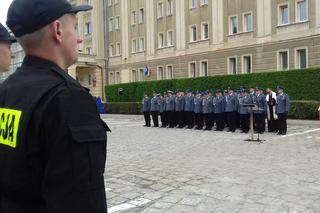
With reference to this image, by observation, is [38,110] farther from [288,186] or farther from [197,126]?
[197,126]

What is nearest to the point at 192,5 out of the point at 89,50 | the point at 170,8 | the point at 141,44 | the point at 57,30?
the point at 170,8

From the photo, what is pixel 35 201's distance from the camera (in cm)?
167

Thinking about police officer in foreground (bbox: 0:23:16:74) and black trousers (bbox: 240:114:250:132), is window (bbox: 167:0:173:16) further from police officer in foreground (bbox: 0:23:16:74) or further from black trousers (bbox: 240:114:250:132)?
police officer in foreground (bbox: 0:23:16:74)

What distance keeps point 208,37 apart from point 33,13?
34.6 metres

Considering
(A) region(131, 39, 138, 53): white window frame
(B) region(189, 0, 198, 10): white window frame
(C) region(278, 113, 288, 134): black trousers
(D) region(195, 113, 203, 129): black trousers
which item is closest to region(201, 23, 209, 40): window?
(B) region(189, 0, 198, 10): white window frame

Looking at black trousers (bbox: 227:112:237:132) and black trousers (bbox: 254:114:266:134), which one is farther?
black trousers (bbox: 227:112:237:132)

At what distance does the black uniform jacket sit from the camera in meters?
1.54

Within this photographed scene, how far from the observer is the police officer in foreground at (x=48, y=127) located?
1.55m

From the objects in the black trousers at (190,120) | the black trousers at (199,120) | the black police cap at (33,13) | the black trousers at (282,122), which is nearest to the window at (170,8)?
the black trousers at (190,120)

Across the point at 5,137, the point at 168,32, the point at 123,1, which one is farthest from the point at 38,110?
the point at 123,1

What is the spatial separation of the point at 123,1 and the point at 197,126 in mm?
30332

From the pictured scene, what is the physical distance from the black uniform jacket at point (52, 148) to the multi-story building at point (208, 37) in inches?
1101

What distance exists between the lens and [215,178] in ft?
25.1

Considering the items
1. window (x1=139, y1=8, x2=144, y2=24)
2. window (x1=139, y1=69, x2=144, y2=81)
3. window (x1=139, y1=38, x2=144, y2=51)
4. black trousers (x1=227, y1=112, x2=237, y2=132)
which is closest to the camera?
black trousers (x1=227, y1=112, x2=237, y2=132)
